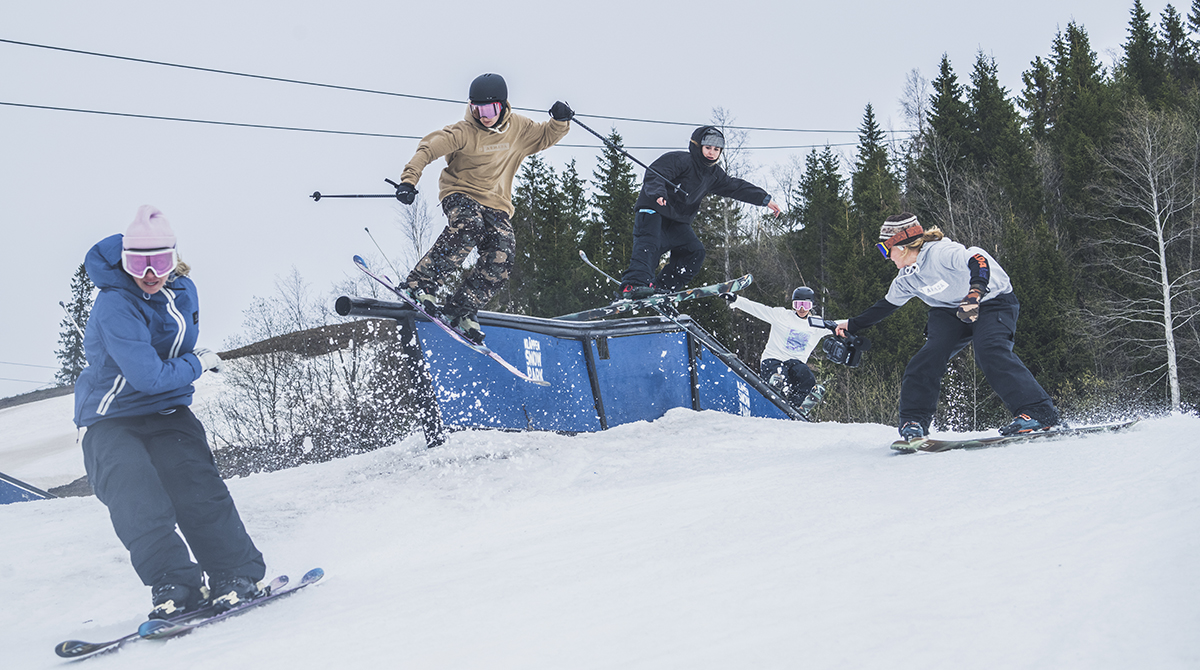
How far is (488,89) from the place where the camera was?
5.75m

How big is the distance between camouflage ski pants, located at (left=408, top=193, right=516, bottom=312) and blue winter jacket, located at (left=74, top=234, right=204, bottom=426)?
9.14 feet

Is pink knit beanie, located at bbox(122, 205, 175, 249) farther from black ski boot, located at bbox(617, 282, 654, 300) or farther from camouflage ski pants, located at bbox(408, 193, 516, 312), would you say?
black ski boot, located at bbox(617, 282, 654, 300)

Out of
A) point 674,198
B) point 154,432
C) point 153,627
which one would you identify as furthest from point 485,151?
point 153,627

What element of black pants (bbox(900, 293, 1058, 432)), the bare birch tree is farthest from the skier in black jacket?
the bare birch tree

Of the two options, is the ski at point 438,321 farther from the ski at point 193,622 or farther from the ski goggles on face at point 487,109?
the ski at point 193,622

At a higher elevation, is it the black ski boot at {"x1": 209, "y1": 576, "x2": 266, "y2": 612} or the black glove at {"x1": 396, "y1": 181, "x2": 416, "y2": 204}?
the black glove at {"x1": 396, "y1": 181, "x2": 416, "y2": 204}

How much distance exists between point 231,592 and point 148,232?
4.59ft

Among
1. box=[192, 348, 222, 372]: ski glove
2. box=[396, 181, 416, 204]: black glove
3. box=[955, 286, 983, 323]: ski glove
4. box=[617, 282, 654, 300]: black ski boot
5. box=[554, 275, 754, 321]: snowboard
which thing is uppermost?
box=[396, 181, 416, 204]: black glove

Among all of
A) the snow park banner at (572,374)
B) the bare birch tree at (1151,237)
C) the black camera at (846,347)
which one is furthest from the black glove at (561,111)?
the bare birch tree at (1151,237)

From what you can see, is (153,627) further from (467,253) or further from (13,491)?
(13,491)

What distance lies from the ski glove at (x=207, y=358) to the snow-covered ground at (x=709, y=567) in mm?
1003

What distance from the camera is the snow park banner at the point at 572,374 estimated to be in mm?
5930

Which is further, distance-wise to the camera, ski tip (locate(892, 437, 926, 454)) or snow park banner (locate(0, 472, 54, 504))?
snow park banner (locate(0, 472, 54, 504))

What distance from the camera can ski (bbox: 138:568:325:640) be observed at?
8.52 ft
